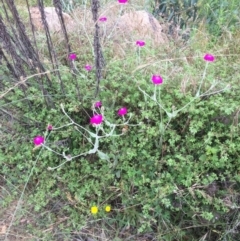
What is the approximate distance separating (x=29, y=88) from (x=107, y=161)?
0.70m

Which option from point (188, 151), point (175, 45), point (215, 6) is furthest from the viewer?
point (215, 6)

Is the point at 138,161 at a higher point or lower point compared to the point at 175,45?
lower

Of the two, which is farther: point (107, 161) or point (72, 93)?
point (72, 93)

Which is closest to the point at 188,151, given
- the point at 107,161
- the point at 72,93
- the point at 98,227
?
the point at 107,161

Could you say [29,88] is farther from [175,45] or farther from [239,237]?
[239,237]

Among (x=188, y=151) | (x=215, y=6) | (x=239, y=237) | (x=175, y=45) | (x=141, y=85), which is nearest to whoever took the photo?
(x=239, y=237)

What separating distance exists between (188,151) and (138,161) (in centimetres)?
28

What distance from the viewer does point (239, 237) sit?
1.69 m

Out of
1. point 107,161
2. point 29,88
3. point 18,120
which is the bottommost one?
point 107,161

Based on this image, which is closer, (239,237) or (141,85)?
(239,237)

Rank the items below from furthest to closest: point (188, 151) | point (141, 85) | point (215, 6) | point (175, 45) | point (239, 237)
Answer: point (215, 6)
point (175, 45)
point (141, 85)
point (188, 151)
point (239, 237)

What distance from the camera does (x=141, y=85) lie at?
200cm

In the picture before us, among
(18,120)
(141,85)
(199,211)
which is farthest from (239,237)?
(18,120)

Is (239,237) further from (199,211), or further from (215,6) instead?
(215,6)
